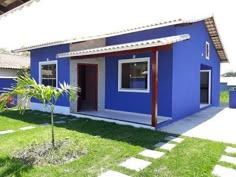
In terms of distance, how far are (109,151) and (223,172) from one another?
2.98 meters

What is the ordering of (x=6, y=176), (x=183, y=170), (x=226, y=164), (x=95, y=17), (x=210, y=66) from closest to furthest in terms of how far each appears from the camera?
1. (x=6, y=176)
2. (x=183, y=170)
3. (x=226, y=164)
4. (x=210, y=66)
5. (x=95, y=17)

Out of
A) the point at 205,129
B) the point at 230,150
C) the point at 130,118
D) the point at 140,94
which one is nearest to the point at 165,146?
the point at 230,150

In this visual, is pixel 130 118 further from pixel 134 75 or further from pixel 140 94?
pixel 134 75

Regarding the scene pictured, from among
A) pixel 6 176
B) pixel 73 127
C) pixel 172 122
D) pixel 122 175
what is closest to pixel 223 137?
pixel 172 122

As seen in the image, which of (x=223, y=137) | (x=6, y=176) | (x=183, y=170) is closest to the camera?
(x=6, y=176)

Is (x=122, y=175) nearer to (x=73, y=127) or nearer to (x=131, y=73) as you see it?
(x=73, y=127)

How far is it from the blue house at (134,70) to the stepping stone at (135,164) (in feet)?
11.2

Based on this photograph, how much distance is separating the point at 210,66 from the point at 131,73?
8.26 meters

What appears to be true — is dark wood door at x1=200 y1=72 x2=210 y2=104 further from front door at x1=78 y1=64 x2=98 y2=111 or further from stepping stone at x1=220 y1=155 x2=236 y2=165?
stepping stone at x1=220 y1=155 x2=236 y2=165

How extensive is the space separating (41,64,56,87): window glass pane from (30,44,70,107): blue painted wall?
0.50 metres

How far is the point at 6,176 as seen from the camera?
199 inches

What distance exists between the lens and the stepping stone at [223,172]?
5.25m

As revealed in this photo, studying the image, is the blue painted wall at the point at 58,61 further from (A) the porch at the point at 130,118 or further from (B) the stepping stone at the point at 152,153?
(B) the stepping stone at the point at 152,153

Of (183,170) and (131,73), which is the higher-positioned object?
(131,73)
